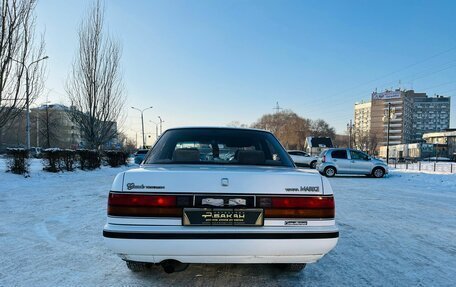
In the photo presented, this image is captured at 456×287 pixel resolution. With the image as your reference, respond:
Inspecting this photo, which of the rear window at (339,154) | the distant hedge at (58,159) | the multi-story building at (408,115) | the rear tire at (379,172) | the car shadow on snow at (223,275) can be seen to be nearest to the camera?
the car shadow on snow at (223,275)

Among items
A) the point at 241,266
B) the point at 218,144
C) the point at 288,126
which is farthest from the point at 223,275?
the point at 288,126

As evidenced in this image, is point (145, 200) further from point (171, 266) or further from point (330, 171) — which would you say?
point (330, 171)

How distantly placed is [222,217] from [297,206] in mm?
645

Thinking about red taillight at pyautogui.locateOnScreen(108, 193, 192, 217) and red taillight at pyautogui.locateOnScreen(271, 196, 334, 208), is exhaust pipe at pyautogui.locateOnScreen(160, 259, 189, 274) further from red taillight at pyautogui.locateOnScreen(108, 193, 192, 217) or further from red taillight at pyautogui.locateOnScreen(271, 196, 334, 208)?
red taillight at pyautogui.locateOnScreen(271, 196, 334, 208)

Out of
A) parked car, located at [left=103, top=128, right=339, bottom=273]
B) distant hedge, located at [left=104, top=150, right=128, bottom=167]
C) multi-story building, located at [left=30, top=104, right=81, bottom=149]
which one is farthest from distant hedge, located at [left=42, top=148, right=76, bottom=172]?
multi-story building, located at [left=30, top=104, right=81, bottom=149]

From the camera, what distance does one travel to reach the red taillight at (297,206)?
3037 millimetres

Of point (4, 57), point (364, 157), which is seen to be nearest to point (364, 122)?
point (364, 157)

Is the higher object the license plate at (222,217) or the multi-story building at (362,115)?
the multi-story building at (362,115)

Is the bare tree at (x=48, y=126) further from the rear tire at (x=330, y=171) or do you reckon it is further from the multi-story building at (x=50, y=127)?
the rear tire at (x=330, y=171)

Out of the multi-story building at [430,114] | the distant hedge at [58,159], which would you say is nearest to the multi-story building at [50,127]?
the distant hedge at [58,159]

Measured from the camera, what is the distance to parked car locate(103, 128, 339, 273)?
9.63ft

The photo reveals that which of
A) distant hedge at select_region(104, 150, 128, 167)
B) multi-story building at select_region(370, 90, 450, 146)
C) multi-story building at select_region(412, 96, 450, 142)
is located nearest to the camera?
distant hedge at select_region(104, 150, 128, 167)

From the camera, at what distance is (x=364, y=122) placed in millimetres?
150125

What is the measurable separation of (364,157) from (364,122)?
138435mm
